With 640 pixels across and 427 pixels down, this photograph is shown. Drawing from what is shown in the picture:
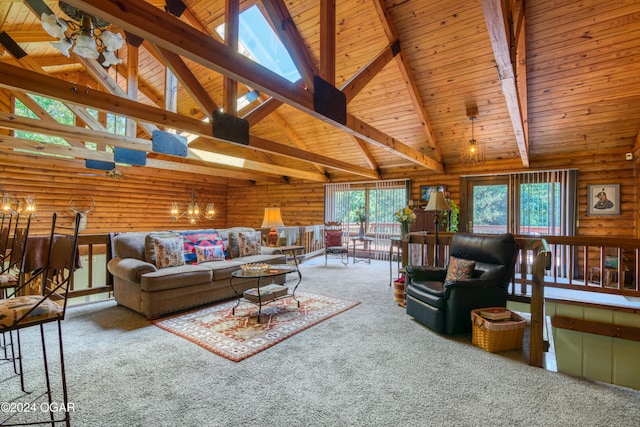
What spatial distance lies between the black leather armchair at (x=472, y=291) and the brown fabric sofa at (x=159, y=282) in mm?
2532

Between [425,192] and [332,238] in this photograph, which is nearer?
[332,238]

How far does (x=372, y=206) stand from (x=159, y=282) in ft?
20.3

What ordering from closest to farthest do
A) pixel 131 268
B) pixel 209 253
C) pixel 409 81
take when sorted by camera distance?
pixel 131 268, pixel 209 253, pixel 409 81

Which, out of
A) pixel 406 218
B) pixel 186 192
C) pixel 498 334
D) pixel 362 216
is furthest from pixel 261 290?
pixel 186 192

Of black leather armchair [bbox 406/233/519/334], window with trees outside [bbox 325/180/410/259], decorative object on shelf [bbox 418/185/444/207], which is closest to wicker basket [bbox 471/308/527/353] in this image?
black leather armchair [bbox 406/233/519/334]

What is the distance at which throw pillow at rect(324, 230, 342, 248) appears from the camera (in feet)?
23.6

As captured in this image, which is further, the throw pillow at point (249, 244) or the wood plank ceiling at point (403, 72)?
the throw pillow at point (249, 244)

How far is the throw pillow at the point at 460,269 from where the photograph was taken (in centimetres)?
328

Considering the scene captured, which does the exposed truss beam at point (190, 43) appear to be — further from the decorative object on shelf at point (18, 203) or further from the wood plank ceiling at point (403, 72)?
the decorative object on shelf at point (18, 203)

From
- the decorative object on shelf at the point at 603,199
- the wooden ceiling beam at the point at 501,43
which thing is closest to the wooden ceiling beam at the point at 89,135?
the wooden ceiling beam at the point at 501,43

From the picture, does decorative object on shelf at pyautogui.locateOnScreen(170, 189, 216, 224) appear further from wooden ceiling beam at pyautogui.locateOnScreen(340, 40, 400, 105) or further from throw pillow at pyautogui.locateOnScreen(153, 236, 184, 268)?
wooden ceiling beam at pyautogui.locateOnScreen(340, 40, 400, 105)

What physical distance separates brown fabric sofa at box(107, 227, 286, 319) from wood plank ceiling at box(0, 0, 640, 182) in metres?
1.75

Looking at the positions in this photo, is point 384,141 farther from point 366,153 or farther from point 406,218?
point 366,153

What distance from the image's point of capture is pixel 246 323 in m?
3.33
